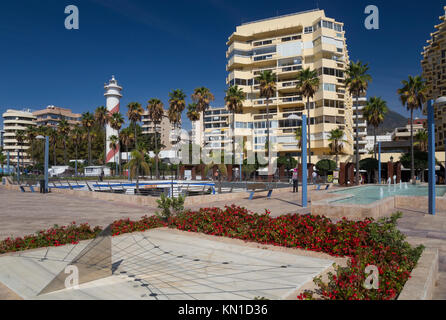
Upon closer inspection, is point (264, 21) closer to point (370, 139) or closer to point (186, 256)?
point (370, 139)

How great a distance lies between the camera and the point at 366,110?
166 ft

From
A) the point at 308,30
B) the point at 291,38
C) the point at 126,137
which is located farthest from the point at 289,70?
the point at 126,137

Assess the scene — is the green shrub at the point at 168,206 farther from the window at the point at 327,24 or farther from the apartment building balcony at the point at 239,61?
the apartment building balcony at the point at 239,61

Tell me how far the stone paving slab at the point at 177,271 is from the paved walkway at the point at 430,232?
1.70 m

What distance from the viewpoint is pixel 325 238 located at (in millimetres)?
6852

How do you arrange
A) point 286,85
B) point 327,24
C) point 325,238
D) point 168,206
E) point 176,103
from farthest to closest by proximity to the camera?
point 286,85
point 327,24
point 176,103
point 168,206
point 325,238

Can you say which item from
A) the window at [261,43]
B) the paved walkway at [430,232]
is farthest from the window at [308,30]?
the paved walkway at [430,232]

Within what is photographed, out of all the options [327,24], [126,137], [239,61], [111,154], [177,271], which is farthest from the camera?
[111,154]

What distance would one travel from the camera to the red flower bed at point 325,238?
14.1ft

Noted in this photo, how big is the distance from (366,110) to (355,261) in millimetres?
50516

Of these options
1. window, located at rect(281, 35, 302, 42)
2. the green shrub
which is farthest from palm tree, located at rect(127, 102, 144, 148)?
the green shrub

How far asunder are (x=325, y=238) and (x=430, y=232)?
4.03 m

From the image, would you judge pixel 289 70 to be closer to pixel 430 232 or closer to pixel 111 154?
pixel 111 154
